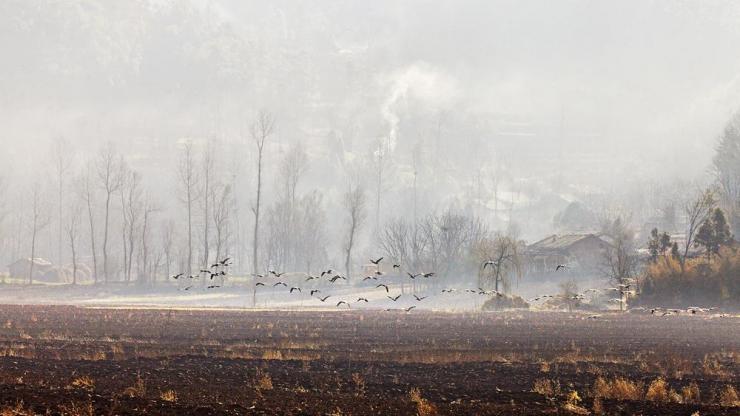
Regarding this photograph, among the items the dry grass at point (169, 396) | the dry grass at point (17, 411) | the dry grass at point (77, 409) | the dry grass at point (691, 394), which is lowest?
the dry grass at point (691, 394)

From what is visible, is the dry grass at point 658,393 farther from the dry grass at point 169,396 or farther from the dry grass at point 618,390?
the dry grass at point 169,396

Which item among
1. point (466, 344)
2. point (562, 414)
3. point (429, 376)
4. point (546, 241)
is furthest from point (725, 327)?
point (546, 241)

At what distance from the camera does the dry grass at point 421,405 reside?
2542cm

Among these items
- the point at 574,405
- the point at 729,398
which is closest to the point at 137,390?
the point at 574,405

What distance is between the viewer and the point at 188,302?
122 metres

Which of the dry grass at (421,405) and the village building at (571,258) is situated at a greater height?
the village building at (571,258)

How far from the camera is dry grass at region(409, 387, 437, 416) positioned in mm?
25425

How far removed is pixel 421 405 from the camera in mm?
26250

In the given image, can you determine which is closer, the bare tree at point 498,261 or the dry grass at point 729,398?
the dry grass at point 729,398

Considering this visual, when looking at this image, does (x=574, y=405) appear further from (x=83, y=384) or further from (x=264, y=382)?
(x=83, y=384)

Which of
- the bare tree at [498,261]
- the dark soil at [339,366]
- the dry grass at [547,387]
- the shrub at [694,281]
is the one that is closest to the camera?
the dark soil at [339,366]

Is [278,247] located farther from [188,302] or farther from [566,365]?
[566,365]

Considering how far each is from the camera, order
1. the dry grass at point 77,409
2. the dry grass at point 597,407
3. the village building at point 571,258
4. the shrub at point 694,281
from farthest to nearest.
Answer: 1. the village building at point 571,258
2. the shrub at point 694,281
3. the dry grass at point 597,407
4. the dry grass at point 77,409

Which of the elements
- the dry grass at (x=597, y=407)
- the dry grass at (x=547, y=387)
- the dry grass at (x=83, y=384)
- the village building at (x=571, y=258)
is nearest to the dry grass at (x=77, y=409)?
the dry grass at (x=83, y=384)
